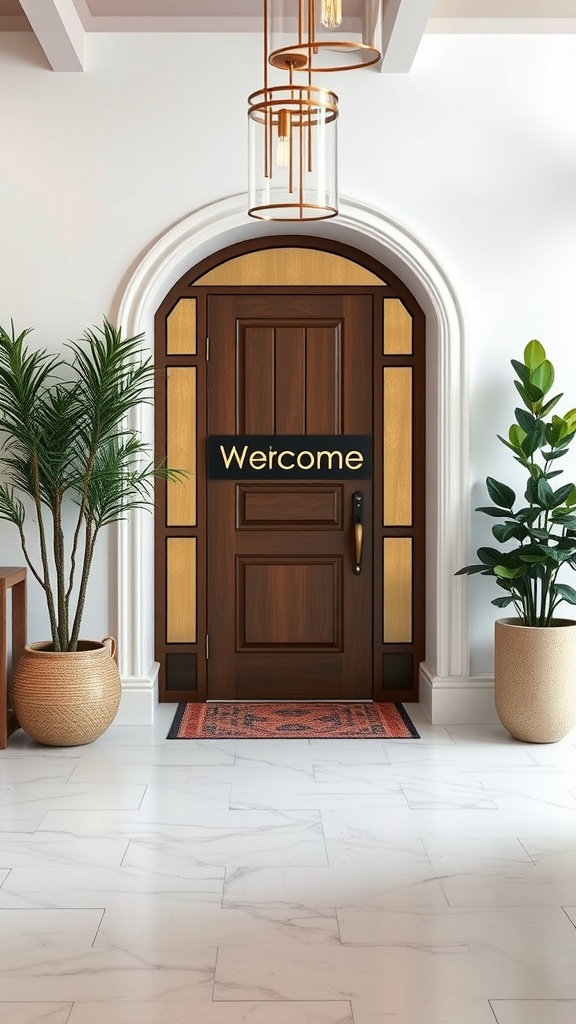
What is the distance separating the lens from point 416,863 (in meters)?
3.35

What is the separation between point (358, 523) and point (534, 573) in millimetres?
1082

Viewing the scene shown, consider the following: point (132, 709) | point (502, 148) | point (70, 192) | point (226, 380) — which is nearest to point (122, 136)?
point (70, 192)

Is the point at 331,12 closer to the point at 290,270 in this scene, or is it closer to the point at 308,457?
the point at 290,270

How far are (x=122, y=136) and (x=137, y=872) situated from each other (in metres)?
3.51

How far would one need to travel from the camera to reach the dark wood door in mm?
5570

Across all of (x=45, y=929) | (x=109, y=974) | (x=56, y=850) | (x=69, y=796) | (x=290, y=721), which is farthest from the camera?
(x=290, y=721)

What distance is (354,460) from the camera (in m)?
5.59

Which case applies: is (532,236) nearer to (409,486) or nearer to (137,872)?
(409,486)

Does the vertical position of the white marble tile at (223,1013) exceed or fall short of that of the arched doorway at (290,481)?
it falls short

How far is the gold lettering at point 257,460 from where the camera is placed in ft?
18.3

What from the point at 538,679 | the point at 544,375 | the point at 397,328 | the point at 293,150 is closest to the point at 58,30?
the point at 293,150

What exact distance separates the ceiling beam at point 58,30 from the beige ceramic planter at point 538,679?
3.33 meters

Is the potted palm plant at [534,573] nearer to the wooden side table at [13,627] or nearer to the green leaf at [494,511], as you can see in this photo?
the green leaf at [494,511]

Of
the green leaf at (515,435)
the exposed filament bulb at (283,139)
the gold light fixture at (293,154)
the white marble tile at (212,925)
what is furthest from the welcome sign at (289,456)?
the white marble tile at (212,925)
